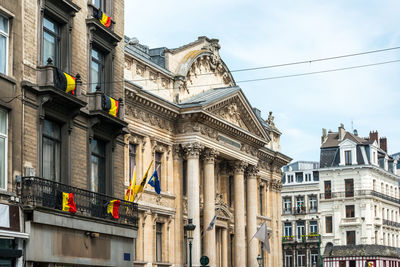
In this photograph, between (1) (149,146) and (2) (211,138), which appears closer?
(1) (149,146)

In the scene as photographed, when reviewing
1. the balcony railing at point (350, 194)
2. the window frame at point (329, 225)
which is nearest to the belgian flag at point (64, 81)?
the balcony railing at point (350, 194)

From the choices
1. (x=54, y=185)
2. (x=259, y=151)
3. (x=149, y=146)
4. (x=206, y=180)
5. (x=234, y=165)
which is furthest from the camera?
(x=259, y=151)

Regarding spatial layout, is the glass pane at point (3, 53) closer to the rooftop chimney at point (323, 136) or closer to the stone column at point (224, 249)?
the stone column at point (224, 249)

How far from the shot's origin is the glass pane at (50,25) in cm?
2674

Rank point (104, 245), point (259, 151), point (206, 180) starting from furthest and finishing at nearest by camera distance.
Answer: point (259, 151) < point (206, 180) < point (104, 245)

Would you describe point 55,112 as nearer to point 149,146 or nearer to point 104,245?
point 104,245

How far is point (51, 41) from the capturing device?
89.1 feet

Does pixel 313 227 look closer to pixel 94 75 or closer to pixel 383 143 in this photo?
pixel 383 143

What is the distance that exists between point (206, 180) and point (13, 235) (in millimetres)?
25301

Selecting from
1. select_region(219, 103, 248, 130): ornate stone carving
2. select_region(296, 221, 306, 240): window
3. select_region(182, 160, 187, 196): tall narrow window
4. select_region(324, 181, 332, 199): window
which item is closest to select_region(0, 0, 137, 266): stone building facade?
select_region(182, 160, 187, 196): tall narrow window

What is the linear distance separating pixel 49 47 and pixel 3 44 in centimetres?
314

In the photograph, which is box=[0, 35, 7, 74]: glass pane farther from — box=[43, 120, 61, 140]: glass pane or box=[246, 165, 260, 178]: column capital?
box=[246, 165, 260, 178]: column capital

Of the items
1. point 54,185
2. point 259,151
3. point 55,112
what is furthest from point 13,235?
point 259,151

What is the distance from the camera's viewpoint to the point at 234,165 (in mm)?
52812
